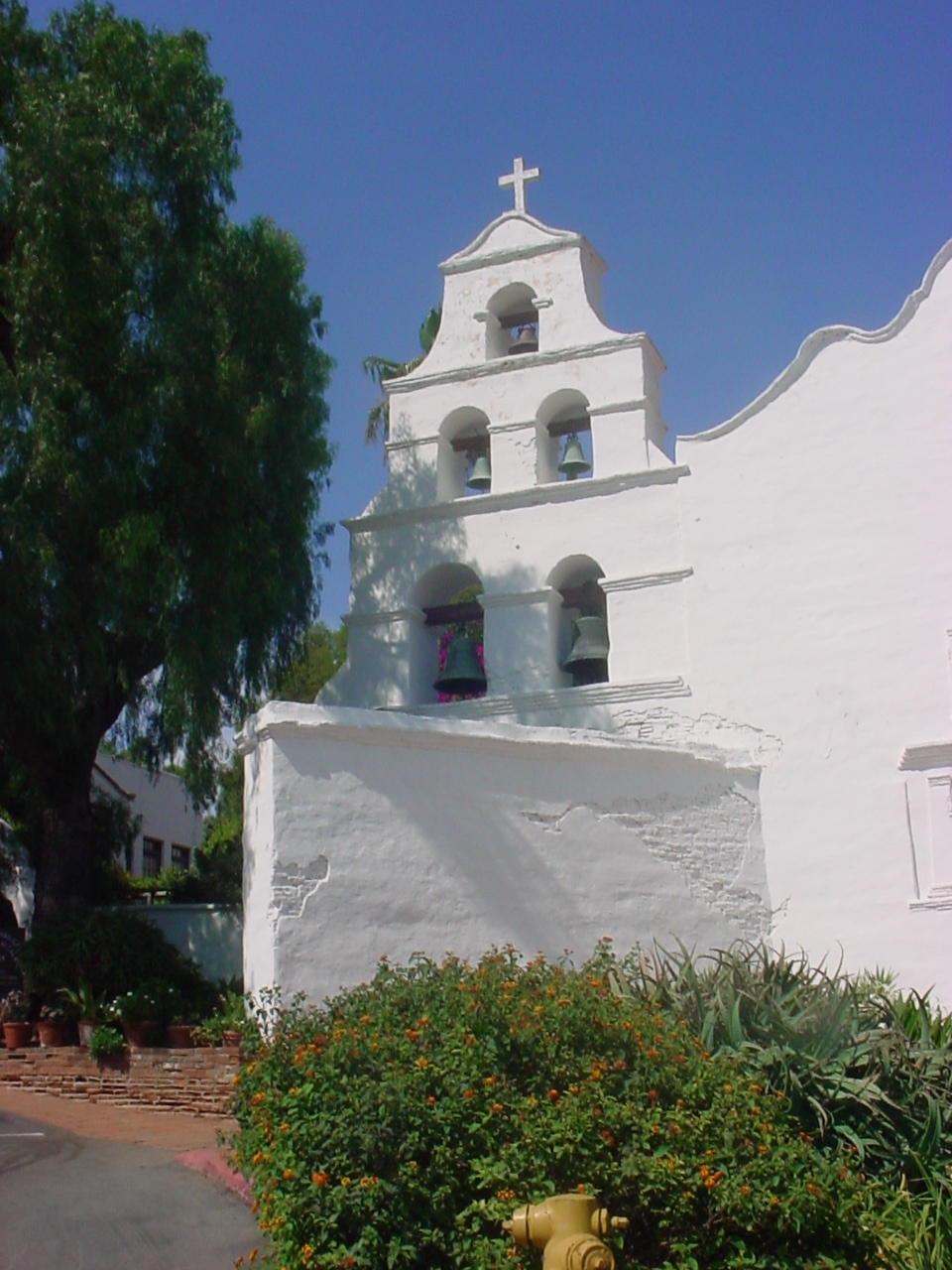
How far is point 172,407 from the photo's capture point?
41.0 feet

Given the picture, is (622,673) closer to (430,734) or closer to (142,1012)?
(430,734)

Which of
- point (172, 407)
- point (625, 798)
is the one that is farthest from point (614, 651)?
point (172, 407)

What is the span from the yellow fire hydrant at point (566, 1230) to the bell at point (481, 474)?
9181mm

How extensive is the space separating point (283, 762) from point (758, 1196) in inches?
188

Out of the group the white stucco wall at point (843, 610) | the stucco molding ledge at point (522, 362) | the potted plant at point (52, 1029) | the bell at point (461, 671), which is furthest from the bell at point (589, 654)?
the potted plant at point (52, 1029)

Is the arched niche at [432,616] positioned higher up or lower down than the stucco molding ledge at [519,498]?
lower down

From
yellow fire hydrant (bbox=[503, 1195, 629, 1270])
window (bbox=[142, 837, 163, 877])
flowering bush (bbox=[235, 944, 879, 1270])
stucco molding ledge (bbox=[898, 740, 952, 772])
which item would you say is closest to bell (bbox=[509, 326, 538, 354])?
stucco molding ledge (bbox=[898, 740, 952, 772])

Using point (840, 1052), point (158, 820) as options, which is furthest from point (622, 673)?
point (158, 820)

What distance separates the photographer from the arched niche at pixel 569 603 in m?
12.4

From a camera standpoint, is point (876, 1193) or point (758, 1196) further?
point (876, 1193)

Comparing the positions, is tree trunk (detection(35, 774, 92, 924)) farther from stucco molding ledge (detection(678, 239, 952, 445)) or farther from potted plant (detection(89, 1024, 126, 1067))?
stucco molding ledge (detection(678, 239, 952, 445))

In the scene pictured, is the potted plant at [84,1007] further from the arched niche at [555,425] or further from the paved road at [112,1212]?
the arched niche at [555,425]

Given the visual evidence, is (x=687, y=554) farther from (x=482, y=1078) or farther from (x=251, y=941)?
(x=482, y=1078)

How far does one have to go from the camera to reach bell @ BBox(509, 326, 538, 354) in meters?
13.5
